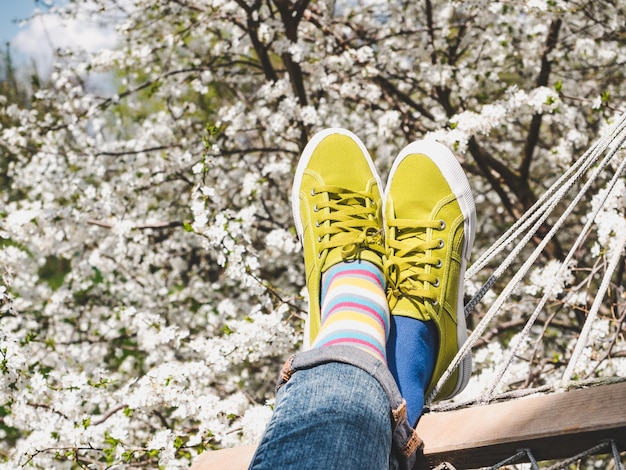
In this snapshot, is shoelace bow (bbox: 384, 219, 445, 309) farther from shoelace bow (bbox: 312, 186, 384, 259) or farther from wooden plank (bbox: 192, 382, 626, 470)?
wooden plank (bbox: 192, 382, 626, 470)

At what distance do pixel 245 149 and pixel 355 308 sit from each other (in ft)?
7.15

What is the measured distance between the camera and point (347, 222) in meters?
1.68

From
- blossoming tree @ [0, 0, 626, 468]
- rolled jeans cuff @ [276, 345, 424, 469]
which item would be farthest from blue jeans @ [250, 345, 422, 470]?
blossoming tree @ [0, 0, 626, 468]

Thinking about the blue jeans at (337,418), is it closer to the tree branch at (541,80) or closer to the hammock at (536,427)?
the hammock at (536,427)

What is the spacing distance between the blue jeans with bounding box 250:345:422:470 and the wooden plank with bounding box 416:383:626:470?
82mm

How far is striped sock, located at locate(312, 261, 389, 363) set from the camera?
4.27ft

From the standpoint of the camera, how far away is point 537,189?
424cm

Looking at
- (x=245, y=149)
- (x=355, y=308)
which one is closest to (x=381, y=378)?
(x=355, y=308)

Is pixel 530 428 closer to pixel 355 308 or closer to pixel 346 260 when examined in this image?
pixel 355 308

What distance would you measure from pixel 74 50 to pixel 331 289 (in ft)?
9.99

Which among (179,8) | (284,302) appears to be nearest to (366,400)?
(284,302)

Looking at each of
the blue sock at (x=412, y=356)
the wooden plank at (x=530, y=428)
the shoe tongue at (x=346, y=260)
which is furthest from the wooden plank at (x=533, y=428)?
the shoe tongue at (x=346, y=260)

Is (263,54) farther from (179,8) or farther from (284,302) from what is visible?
(284,302)

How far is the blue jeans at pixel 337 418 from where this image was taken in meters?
1.01
